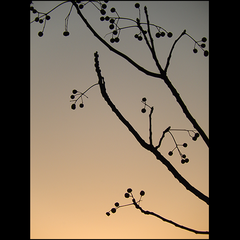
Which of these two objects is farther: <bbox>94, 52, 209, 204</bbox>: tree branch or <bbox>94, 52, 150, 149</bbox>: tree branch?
<bbox>94, 52, 150, 149</bbox>: tree branch

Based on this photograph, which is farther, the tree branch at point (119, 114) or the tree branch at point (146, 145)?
the tree branch at point (119, 114)

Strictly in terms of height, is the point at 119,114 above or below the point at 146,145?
above
